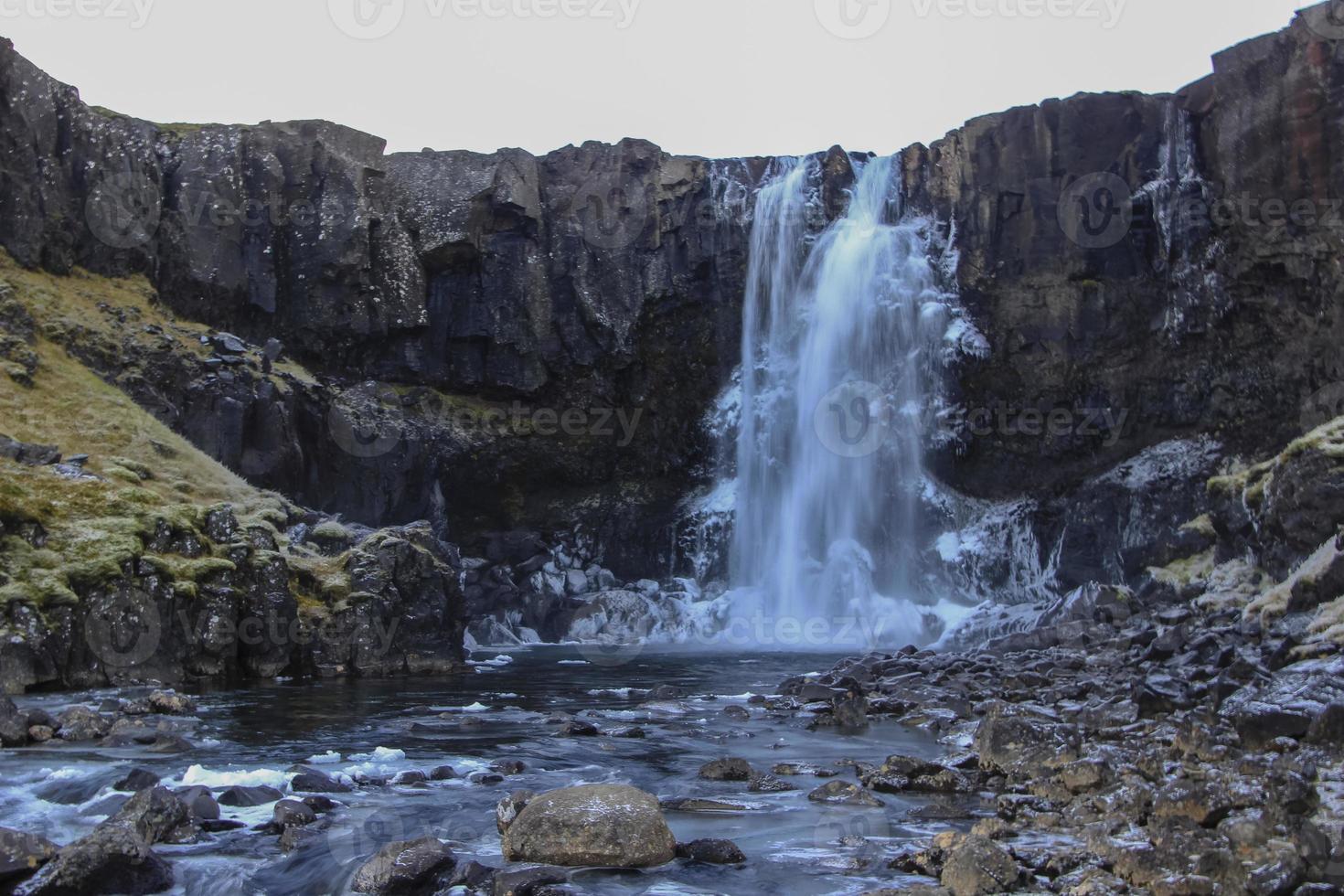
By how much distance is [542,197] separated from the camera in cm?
4888

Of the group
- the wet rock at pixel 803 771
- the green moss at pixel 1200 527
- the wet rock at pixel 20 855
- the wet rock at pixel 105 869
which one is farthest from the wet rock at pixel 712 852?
the green moss at pixel 1200 527

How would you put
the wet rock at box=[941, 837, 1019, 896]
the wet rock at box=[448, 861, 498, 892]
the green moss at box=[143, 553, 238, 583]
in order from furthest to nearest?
the green moss at box=[143, 553, 238, 583] → the wet rock at box=[448, 861, 498, 892] → the wet rock at box=[941, 837, 1019, 896]

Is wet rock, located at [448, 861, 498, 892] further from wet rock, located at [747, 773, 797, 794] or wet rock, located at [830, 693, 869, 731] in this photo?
wet rock, located at [830, 693, 869, 731]

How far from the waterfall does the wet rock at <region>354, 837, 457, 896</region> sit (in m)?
35.5

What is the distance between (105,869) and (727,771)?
7.34 meters

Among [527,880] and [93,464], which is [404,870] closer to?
[527,880]

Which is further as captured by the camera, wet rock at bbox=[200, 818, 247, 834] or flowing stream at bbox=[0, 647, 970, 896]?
wet rock at bbox=[200, 818, 247, 834]

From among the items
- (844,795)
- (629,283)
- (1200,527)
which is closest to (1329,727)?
(844,795)

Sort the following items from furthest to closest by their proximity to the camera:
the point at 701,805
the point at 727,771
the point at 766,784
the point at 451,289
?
the point at 451,289, the point at 727,771, the point at 766,784, the point at 701,805

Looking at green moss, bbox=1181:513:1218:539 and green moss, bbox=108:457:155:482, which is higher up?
green moss, bbox=108:457:155:482

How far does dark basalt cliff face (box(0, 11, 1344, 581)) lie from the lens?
38.9 m

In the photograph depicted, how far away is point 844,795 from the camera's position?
1178cm

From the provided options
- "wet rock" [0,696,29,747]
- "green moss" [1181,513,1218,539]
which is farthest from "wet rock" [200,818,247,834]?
"green moss" [1181,513,1218,539]

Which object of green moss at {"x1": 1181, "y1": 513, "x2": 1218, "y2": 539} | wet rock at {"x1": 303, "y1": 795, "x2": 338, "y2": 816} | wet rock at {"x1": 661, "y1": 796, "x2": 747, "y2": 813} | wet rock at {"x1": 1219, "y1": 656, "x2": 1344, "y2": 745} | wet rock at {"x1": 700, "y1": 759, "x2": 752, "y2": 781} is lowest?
wet rock at {"x1": 700, "y1": 759, "x2": 752, "y2": 781}
